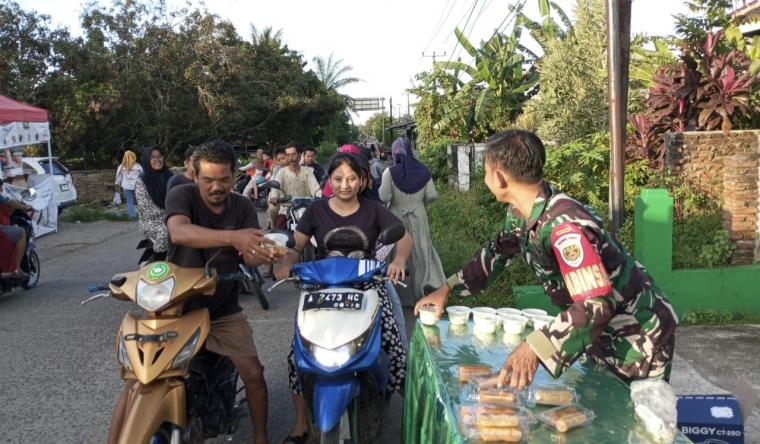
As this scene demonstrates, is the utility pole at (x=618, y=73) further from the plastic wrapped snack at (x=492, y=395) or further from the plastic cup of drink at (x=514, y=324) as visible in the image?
the plastic wrapped snack at (x=492, y=395)

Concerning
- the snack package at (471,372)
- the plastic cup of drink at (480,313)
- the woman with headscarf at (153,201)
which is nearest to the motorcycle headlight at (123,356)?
the snack package at (471,372)

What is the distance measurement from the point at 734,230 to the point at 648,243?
4.19 ft

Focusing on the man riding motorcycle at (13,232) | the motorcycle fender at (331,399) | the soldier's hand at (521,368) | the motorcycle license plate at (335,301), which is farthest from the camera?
the man riding motorcycle at (13,232)

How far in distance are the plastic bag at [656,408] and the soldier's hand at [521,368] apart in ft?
1.10

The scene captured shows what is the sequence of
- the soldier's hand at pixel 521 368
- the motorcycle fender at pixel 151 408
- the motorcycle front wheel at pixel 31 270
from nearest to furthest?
the soldier's hand at pixel 521 368 → the motorcycle fender at pixel 151 408 → the motorcycle front wheel at pixel 31 270

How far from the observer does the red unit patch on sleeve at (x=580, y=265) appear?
1.86 m

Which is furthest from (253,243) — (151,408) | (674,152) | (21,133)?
(21,133)

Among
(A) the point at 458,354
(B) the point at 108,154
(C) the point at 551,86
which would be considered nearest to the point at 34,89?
(B) the point at 108,154

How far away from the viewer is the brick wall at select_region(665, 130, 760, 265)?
604cm

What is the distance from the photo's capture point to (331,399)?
265 cm

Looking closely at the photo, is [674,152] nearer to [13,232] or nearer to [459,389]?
[459,389]

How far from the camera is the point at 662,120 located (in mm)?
8078

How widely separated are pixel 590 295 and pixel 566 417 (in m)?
0.37

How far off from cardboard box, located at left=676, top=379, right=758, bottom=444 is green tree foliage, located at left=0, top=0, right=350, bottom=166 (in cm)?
→ 1993
